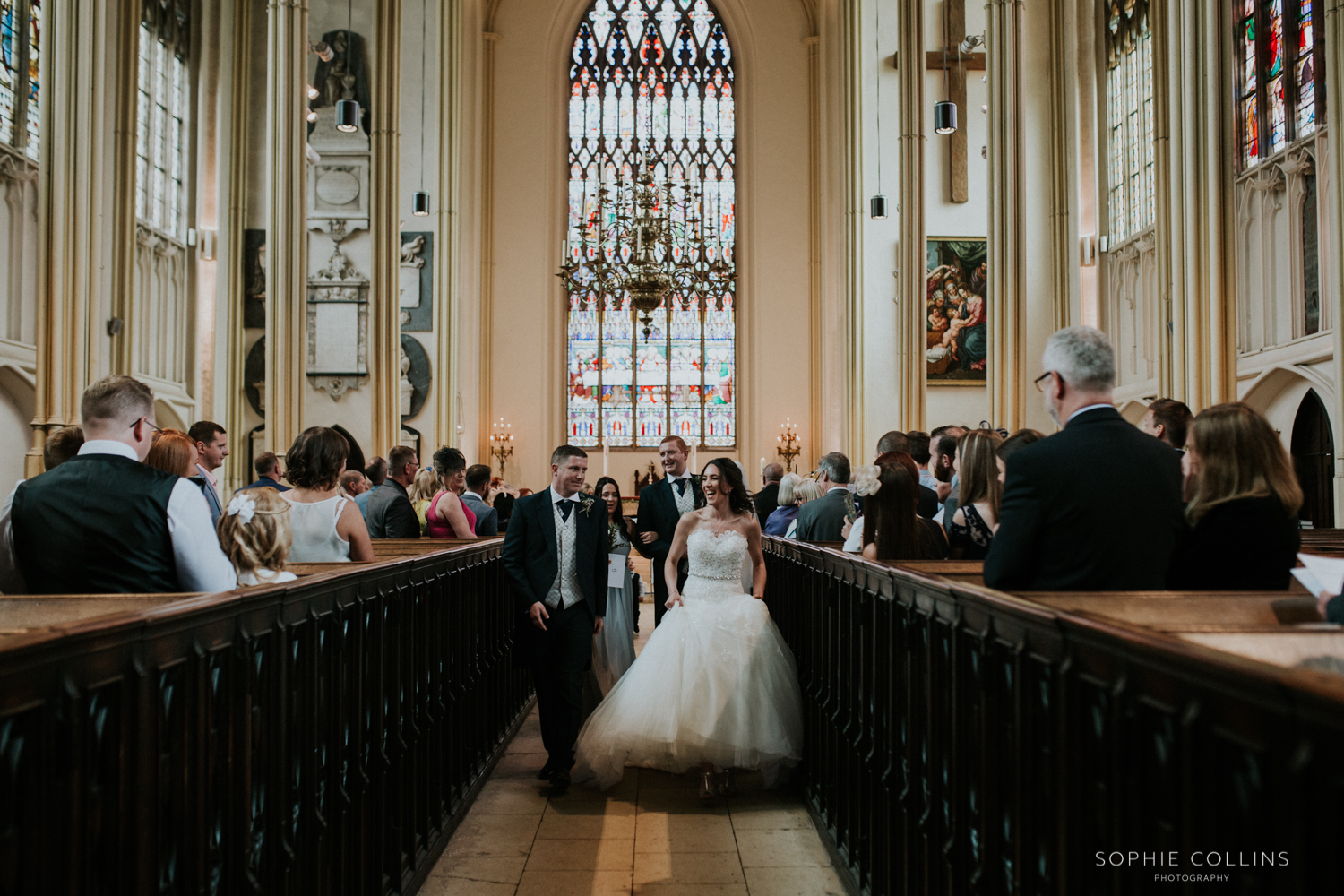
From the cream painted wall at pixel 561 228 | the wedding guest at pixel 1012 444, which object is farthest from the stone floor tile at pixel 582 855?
the cream painted wall at pixel 561 228

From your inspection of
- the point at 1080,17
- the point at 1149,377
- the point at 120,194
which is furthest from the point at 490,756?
the point at 1080,17

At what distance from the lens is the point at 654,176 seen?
20.3 metres

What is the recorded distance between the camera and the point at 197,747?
6.38 ft

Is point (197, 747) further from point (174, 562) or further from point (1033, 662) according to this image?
point (1033, 662)

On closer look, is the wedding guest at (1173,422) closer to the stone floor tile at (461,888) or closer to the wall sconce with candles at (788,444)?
the stone floor tile at (461,888)

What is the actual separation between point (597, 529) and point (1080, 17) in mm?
13489

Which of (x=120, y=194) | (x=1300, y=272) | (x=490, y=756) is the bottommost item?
(x=490, y=756)

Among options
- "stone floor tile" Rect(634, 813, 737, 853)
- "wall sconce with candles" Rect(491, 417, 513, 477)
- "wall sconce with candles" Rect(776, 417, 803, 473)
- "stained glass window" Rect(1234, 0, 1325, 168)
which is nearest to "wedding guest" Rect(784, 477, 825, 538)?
"stone floor tile" Rect(634, 813, 737, 853)

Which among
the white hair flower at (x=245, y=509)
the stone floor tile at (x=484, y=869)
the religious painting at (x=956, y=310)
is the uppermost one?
the religious painting at (x=956, y=310)

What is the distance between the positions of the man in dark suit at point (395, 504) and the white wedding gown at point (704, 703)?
5.73 ft

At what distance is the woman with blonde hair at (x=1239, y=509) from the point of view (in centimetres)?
247

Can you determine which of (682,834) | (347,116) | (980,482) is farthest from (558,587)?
(347,116)

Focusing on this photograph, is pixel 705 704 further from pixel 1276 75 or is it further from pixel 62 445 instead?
pixel 1276 75

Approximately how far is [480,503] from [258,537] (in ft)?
14.2
